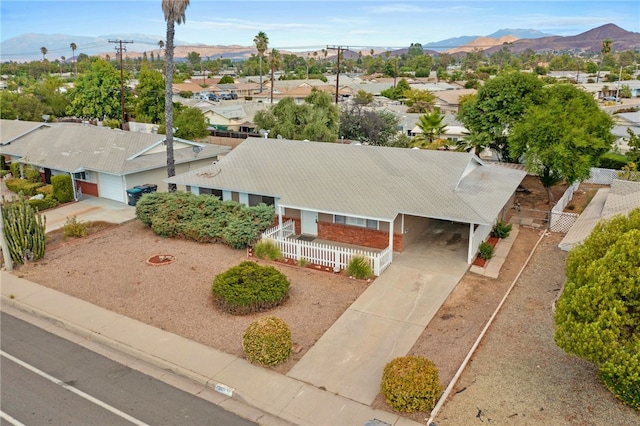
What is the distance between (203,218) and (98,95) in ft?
141

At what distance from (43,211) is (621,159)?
118 ft

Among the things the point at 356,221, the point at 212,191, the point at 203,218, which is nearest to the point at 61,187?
the point at 212,191

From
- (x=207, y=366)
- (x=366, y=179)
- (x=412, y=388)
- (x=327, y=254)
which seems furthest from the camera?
(x=366, y=179)

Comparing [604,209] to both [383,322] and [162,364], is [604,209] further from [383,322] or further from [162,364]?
[162,364]

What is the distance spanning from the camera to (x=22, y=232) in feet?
68.3

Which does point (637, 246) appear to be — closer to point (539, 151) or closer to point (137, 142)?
point (539, 151)

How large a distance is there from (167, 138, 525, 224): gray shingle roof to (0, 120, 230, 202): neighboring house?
205 inches

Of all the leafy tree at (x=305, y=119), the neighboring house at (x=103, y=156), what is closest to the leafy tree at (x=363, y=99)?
the leafy tree at (x=305, y=119)

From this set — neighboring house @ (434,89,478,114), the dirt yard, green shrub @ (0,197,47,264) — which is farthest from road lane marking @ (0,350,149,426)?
neighboring house @ (434,89,478,114)

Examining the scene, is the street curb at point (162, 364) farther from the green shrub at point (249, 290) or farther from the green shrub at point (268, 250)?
the green shrub at point (268, 250)

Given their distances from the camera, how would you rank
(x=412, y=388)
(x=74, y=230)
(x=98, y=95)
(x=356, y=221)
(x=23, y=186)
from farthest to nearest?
(x=98, y=95) < (x=23, y=186) < (x=74, y=230) < (x=356, y=221) < (x=412, y=388)

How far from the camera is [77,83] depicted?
201 ft

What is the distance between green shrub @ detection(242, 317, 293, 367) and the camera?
44.0 ft

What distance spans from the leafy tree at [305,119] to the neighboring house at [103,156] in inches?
199
